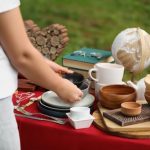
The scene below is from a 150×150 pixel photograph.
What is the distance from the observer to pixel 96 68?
1836 millimetres

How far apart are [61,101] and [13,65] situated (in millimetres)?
323

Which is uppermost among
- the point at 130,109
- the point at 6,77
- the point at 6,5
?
the point at 6,5

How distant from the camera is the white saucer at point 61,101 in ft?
5.57

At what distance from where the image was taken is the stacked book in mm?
1979

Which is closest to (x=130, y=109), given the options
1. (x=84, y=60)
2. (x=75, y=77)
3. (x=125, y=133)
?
(x=125, y=133)

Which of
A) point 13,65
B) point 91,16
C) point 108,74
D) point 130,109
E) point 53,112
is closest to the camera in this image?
point 13,65

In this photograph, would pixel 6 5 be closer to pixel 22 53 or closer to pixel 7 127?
pixel 22 53

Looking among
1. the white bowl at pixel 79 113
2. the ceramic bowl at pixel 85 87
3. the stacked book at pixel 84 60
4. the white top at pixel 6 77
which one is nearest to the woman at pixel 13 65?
the white top at pixel 6 77

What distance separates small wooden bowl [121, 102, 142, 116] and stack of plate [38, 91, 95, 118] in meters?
0.17

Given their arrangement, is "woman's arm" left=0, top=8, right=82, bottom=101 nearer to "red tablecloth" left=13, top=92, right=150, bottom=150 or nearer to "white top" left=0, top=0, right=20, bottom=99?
"white top" left=0, top=0, right=20, bottom=99

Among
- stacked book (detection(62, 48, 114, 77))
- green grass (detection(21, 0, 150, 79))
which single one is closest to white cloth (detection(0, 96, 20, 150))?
stacked book (detection(62, 48, 114, 77))

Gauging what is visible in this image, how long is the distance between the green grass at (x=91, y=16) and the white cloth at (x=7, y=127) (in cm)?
292

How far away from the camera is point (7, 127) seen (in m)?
1.46

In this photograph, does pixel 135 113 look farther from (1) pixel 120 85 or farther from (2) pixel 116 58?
(2) pixel 116 58
